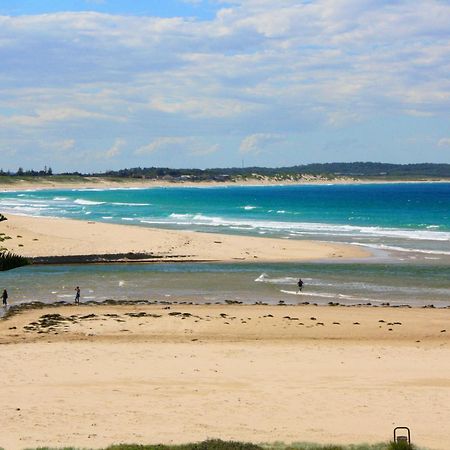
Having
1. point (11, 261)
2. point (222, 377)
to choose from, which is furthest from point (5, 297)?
point (222, 377)

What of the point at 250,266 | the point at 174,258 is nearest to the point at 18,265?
the point at 174,258

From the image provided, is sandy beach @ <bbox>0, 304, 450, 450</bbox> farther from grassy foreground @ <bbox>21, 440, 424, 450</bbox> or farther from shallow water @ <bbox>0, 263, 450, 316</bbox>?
shallow water @ <bbox>0, 263, 450, 316</bbox>

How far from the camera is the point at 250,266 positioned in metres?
41.6

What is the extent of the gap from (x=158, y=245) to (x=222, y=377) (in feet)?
104

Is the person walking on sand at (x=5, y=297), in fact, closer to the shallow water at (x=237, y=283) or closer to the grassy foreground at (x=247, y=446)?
the shallow water at (x=237, y=283)

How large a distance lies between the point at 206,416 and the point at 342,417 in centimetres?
276

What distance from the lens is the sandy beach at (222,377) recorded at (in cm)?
1508

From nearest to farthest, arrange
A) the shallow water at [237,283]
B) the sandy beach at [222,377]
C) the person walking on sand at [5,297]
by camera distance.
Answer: the sandy beach at [222,377], the person walking on sand at [5,297], the shallow water at [237,283]

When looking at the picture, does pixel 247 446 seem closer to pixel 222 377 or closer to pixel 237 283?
pixel 222 377

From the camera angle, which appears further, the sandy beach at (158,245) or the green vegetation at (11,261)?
the sandy beach at (158,245)

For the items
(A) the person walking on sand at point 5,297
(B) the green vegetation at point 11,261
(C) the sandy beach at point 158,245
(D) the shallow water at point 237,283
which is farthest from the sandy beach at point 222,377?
(C) the sandy beach at point 158,245

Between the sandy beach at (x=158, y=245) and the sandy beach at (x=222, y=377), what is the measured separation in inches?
705

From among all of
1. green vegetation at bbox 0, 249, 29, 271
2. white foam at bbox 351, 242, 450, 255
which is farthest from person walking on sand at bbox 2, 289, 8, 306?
white foam at bbox 351, 242, 450, 255

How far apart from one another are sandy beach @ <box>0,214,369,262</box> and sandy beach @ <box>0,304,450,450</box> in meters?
17.9
